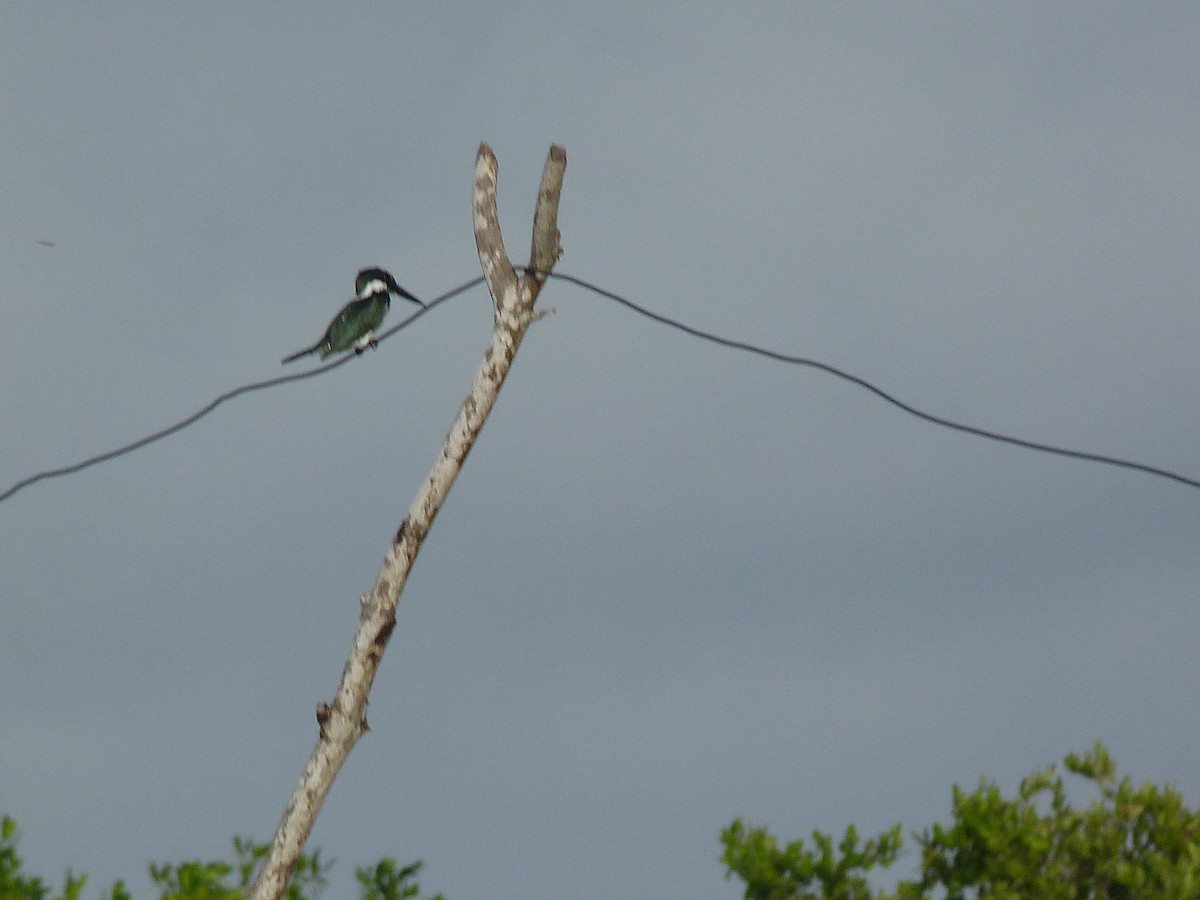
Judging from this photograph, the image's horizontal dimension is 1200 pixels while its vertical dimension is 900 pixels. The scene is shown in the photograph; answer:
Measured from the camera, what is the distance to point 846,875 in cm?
1177

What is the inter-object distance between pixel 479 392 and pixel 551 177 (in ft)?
6.25

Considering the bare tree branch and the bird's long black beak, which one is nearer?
the bare tree branch

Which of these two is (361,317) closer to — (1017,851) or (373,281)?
(373,281)

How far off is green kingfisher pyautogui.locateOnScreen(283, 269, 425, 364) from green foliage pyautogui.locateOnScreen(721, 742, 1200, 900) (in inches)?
212

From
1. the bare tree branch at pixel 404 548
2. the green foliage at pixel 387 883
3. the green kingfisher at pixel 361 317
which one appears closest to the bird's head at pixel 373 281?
the green kingfisher at pixel 361 317

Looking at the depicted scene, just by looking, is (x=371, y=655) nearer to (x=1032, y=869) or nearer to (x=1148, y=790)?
(x=1032, y=869)

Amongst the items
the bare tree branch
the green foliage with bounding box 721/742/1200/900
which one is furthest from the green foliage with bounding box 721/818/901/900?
the bare tree branch

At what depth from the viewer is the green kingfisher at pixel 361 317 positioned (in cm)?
1062

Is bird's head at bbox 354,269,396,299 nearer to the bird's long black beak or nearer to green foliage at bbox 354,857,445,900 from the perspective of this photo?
the bird's long black beak

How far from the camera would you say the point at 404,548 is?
30.9 feet

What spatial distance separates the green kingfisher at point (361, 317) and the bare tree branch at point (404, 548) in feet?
2.93

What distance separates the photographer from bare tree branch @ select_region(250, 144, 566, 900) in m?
9.01

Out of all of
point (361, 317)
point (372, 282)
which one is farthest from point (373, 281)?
point (361, 317)

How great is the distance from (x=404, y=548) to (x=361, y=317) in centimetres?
220
